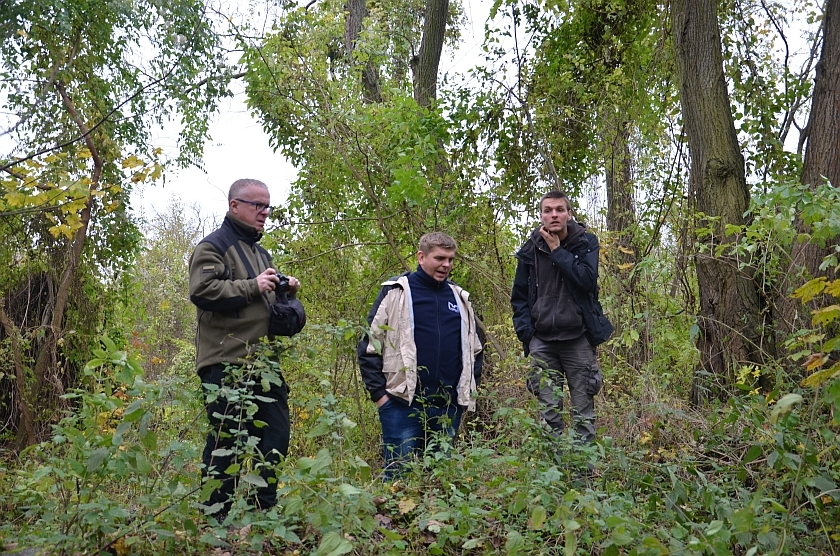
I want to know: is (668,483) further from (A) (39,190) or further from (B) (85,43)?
(B) (85,43)

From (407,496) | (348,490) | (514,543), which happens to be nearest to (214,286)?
(407,496)

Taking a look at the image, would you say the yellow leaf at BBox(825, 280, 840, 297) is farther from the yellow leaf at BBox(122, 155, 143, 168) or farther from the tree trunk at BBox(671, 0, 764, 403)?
the yellow leaf at BBox(122, 155, 143, 168)

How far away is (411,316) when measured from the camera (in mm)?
5016

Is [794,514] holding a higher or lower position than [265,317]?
lower

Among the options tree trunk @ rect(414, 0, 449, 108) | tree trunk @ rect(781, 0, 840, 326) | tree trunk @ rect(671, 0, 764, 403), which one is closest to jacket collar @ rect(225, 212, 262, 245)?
tree trunk @ rect(671, 0, 764, 403)

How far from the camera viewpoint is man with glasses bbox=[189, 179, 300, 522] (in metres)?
4.04

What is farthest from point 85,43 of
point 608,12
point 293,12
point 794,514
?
point 794,514

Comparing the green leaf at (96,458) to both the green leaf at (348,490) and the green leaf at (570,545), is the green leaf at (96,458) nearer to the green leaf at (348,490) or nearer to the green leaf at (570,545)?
the green leaf at (348,490)

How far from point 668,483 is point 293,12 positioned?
609 centimetres

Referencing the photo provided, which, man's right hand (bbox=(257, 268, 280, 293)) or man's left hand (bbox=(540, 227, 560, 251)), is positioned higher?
man's left hand (bbox=(540, 227, 560, 251))

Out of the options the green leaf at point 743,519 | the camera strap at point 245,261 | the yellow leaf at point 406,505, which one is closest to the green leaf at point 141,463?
the yellow leaf at point 406,505

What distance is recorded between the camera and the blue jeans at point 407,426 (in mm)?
4773

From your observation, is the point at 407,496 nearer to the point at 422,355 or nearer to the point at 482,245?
the point at 422,355

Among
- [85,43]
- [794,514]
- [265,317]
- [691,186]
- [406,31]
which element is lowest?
[794,514]
